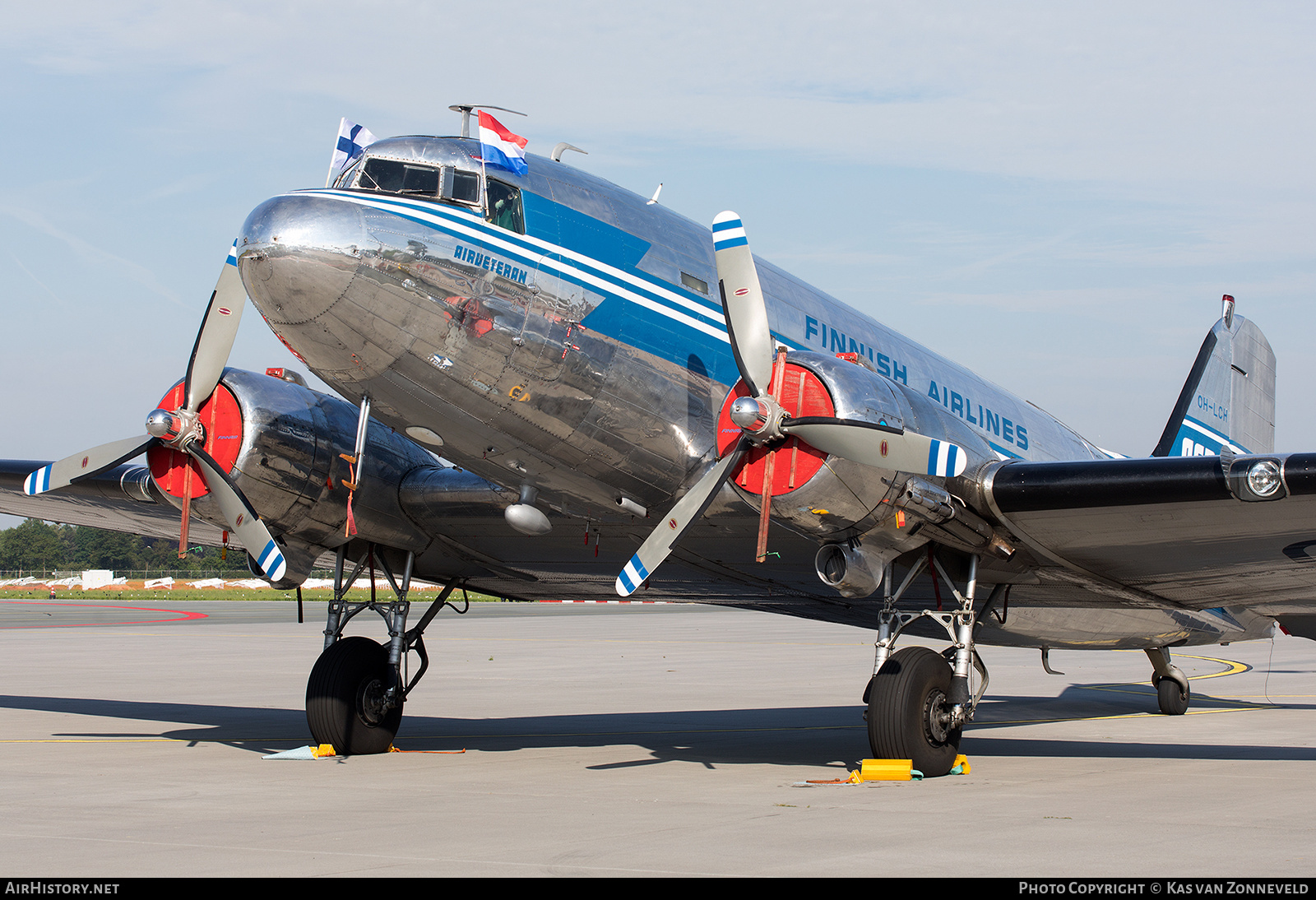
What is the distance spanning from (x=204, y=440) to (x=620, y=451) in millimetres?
3951

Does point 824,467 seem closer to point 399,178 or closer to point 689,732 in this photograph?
point 399,178

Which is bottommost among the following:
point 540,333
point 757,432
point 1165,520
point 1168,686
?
point 1168,686

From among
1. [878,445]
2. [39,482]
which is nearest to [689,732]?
[878,445]

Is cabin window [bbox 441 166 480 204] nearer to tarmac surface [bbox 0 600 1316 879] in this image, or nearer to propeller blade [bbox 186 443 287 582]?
propeller blade [bbox 186 443 287 582]

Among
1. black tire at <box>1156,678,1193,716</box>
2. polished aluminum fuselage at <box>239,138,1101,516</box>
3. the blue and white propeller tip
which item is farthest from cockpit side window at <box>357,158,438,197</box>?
black tire at <box>1156,678,1193,716</box>

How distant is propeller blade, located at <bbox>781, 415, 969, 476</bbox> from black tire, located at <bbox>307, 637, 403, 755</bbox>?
18.1ft

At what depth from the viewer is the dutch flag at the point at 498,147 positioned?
9.73 meters

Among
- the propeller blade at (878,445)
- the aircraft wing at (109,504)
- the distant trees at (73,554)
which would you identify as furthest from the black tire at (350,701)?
the distant trees at (73,554)

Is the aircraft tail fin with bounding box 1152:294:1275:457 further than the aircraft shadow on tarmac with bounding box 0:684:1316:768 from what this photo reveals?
Yes

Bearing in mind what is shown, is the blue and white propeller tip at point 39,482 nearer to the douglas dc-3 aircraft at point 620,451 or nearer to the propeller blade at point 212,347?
the douglas dc-3 aircraft at point 620,451

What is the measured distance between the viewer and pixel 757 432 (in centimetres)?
931

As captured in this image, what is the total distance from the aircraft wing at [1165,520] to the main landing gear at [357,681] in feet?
19.8

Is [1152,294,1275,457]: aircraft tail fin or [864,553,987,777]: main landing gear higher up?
[1152,294,1275,457]: aircraft tail fin

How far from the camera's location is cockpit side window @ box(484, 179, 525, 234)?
9562 mm
